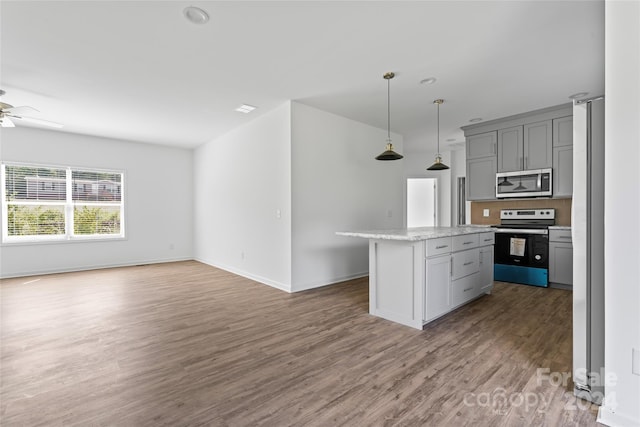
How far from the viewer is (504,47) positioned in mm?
2777

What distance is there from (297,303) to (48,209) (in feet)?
18.1

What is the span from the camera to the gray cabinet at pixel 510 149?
4809mm

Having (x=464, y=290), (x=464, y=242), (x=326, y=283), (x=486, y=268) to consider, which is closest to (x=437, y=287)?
(x=464, y=290)

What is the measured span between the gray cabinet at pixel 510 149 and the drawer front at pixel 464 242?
6.82 ft

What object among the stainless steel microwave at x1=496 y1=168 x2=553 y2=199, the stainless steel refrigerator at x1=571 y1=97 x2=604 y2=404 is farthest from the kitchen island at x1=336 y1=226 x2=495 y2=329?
the stainless steel microwave at x1=496 y1=168 x2=553 y2=199

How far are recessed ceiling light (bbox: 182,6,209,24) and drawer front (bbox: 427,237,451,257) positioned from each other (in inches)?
108

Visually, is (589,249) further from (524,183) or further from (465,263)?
(524,183)

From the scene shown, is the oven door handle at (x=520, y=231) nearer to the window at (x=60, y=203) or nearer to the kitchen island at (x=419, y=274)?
the kitchen island at (x=419, y=274)

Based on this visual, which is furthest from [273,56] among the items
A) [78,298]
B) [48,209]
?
[48,209]

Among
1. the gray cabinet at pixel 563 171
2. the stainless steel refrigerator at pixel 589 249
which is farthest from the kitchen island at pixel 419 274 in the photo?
the gray cabinet at pixel 563 171

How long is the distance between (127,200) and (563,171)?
26.7 ft

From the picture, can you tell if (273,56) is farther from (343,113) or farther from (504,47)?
(504,47)

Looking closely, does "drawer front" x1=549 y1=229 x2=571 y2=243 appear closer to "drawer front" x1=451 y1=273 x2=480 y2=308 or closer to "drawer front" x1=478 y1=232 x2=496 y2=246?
"drawer front" x1=478 y1=232 x2=496 y2=246

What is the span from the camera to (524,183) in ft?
15.6
